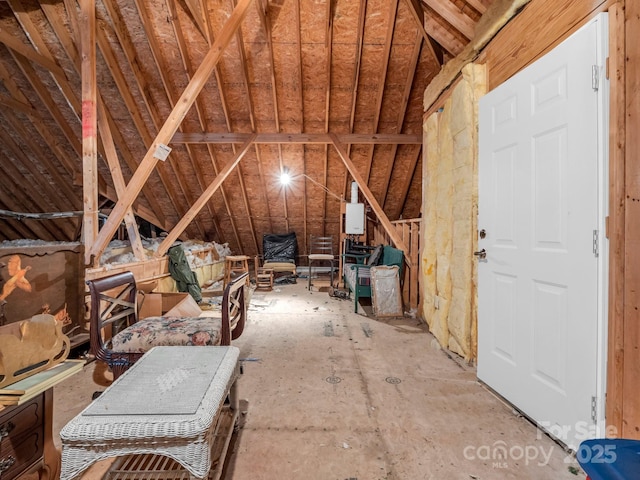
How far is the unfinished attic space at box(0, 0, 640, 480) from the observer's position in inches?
49.2

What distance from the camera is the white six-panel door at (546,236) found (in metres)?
1.43

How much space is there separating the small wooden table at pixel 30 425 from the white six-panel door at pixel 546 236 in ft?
7.17

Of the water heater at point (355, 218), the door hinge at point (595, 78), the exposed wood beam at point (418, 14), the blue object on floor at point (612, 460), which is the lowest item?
the blue object on floor at point (612, 460)

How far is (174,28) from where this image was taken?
3785mm

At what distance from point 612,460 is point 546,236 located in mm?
1242

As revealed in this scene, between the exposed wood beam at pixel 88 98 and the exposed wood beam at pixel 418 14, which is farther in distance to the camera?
the exposed wood beam at pixel 418 14

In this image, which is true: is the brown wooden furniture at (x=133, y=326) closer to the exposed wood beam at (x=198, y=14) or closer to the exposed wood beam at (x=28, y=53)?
the exposed wood beam at (x=198, y=14)

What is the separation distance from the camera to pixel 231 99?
4.83 metres

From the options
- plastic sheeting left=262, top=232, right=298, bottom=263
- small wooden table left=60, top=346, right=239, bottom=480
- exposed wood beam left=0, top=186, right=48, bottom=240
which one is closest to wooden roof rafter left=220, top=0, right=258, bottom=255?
plastic sheeting left=262, top=232, right=298, bottom=263

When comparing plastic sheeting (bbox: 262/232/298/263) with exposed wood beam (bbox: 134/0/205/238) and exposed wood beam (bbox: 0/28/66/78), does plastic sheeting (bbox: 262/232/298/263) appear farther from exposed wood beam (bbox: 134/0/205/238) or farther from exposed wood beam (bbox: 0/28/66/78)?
exposed wood beam (bbox: 0/28/66/78)

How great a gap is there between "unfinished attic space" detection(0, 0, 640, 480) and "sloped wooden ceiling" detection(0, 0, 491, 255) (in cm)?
4

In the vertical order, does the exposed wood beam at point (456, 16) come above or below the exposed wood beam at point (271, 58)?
below

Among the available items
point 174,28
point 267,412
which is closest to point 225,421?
point 267,412

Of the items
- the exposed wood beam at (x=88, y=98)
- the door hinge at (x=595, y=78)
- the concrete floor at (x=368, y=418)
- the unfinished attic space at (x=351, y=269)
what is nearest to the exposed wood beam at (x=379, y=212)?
the unfinished attic space at (x=351, y=269)
